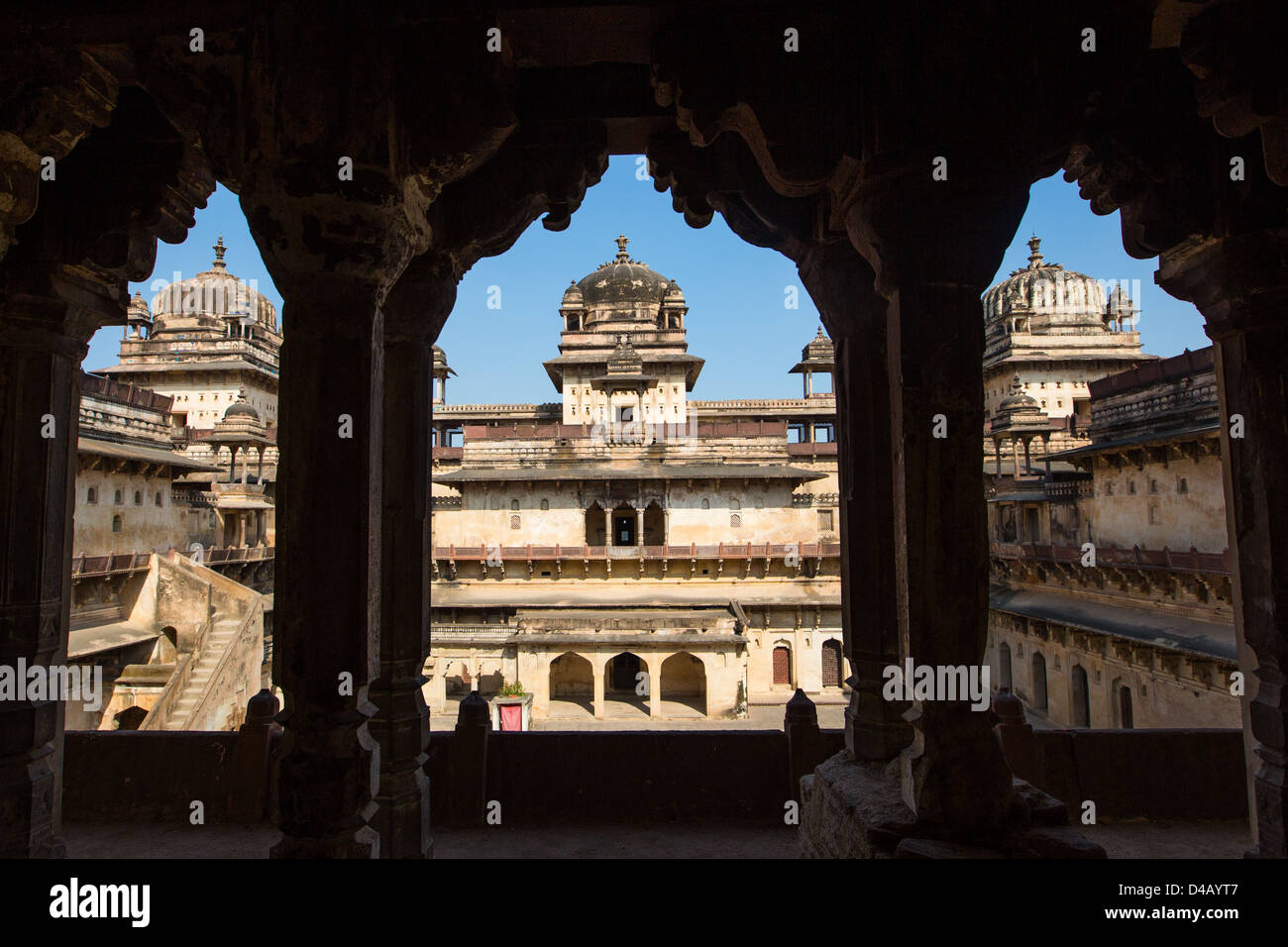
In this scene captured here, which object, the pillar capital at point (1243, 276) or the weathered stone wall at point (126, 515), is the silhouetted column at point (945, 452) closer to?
the pillar capital at point (1243, 276)

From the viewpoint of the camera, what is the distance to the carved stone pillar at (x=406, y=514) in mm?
4609

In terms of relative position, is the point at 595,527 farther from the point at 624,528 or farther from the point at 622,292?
the point at 622,292

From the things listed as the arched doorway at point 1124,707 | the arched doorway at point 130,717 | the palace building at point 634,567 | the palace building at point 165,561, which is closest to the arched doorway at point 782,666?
the palace building at point 634,567

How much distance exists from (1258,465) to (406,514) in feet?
16.0

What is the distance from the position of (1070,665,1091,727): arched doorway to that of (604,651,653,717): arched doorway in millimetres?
13065

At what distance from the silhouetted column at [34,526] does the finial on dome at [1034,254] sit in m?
52.3

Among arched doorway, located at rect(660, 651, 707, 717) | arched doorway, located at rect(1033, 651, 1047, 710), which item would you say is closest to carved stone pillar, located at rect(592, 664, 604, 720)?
arched doorway, located at rect(660, 651, 707, 717)

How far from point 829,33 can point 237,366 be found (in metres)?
46.1

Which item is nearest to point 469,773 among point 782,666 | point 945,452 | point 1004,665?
point 945,452

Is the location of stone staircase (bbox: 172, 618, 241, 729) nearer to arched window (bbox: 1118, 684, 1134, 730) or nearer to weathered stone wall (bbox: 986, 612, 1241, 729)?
weathered stone wall (bbox: 986, 612, 1241, 729)

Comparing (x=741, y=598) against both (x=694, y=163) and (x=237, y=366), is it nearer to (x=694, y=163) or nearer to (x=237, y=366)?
(x=694, y=163)

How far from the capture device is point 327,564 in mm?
3174

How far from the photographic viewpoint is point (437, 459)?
32.7m
